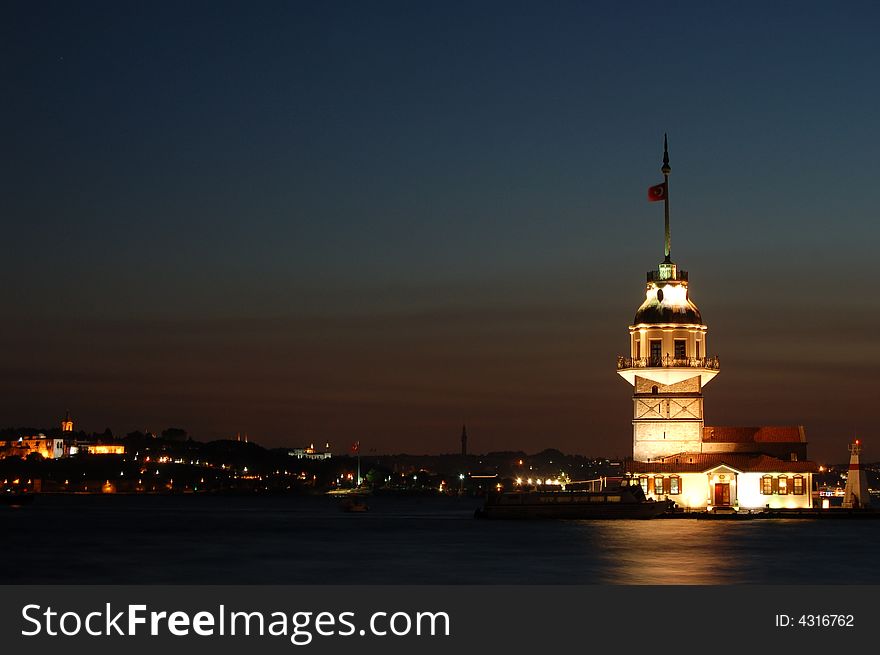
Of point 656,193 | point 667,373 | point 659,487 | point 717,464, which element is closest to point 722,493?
point 717,464

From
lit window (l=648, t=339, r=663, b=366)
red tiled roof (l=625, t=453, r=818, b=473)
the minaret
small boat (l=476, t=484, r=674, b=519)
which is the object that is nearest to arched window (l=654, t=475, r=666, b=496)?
small boat (l=476, t=484, r=674, b=519)

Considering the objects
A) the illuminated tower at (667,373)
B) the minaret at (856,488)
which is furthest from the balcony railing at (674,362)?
the minaret at (856,488)

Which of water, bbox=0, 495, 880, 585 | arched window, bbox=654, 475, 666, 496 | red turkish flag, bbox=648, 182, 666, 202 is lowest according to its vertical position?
water, bbox=0, 495, 880, 585

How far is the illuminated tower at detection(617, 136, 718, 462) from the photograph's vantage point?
107688 millimetres

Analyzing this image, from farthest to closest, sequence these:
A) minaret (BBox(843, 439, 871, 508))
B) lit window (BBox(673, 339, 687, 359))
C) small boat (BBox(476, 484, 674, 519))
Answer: minaret (BBox(843, 439, 871, 508)), lit window (BBox(673, 339, 687, 359)), small boat (BBox(476, 484, 674, 519))

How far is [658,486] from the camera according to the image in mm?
108000

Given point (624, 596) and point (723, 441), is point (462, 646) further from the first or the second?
point (723, 441)

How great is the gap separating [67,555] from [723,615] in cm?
4888

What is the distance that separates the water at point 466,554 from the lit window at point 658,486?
13.0 ft

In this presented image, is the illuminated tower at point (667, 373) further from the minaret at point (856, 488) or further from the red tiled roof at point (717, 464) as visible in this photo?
the minaret at point (856, 488)

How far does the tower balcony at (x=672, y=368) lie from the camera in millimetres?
107188

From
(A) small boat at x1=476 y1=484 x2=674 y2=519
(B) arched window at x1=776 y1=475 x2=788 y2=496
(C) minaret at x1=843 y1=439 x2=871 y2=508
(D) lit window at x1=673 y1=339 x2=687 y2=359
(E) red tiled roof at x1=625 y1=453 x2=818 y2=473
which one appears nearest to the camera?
(A) small boat at x1=476 y1=484 x2=674 y2=519

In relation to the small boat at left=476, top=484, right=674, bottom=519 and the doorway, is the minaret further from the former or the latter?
the small boat at left=476, top=484, right=674, bottom=519

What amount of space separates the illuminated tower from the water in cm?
724
